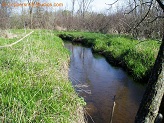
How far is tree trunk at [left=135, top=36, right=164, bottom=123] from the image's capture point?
253 centimetres

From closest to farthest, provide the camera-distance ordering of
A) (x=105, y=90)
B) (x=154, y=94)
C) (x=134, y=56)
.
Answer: (x=154, y=94), (x=105, y=90), (x=134, y=56)

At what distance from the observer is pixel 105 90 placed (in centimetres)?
684

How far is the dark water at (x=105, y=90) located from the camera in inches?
202

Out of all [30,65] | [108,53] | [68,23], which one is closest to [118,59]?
[108,53]

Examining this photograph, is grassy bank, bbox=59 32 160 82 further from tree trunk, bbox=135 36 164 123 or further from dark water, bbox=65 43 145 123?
tree trunk, bbox=135 36 164 123

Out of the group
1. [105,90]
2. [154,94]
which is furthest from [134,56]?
[154,94]

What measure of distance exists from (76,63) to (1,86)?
743 cm

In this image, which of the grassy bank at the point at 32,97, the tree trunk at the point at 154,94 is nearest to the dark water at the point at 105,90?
the grassy bank at the point at 32,97

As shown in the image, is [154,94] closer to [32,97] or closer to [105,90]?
[32,97]

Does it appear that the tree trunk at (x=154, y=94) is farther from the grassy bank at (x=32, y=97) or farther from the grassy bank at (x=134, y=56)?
the grassy bank at (x=134, y=56)

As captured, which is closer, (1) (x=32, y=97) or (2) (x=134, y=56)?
(1) (x=32, y=97)

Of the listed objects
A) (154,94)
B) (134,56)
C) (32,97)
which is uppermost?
(154,94)

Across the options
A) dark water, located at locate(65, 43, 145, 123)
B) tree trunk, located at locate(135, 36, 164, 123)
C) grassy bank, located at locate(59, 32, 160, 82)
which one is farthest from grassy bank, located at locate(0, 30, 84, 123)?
grassy bank, located at locate(59, 32, 160, 82)

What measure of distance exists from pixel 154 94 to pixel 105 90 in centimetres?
429
